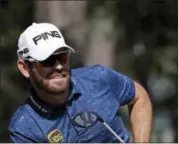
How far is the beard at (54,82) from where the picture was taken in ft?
17.2

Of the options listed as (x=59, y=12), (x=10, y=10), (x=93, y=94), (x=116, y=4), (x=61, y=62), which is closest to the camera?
(x=61, y=62)

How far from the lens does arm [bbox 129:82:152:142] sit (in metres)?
5.67

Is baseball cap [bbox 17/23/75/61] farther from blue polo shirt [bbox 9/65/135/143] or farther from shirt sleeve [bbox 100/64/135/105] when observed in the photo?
shirt sleeve [bbox 100/64/135/105]

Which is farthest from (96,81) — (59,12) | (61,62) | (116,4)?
(116,4)

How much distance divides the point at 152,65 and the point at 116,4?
56.6 inches

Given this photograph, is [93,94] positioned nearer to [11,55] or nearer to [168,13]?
[168,13]

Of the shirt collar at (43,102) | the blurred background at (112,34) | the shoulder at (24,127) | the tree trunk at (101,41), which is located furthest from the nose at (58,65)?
the tree trunk at (101,41)

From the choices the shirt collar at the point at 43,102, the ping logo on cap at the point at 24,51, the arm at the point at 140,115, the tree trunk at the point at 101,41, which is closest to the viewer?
the ping logo on cap at the point at 24,51

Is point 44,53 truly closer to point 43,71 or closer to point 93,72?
point 43,71

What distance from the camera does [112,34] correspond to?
16969 millimetres

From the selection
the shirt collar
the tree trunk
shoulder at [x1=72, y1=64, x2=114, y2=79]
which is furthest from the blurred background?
the shirt collar

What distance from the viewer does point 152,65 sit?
16578 mm

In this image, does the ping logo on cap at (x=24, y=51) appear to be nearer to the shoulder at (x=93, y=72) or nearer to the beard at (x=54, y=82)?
the beard at (x=54, y=82)

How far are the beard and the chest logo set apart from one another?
0.28m
